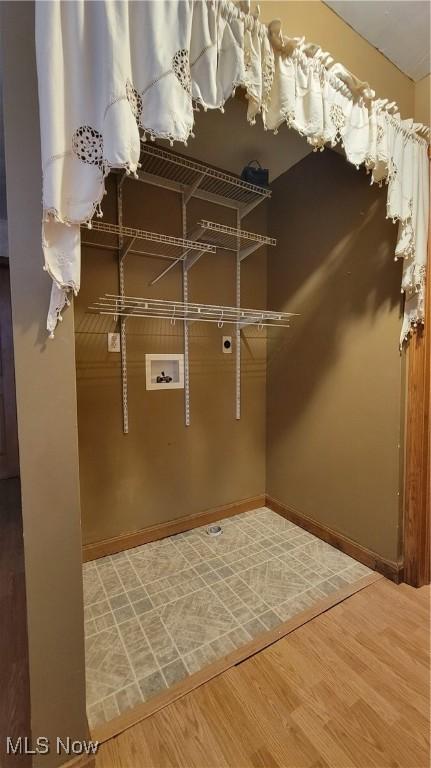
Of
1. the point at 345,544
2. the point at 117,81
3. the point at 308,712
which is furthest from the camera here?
the point at 345,544

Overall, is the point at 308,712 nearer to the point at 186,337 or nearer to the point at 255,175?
the point at 186,337

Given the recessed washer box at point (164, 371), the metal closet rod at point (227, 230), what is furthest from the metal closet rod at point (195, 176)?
the recessed washer box at point (164, 371)

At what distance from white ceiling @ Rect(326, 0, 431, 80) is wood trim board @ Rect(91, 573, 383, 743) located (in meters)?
2.54

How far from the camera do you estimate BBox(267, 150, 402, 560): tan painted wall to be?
1.74 m

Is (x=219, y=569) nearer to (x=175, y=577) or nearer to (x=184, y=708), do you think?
(x=175, y=577)

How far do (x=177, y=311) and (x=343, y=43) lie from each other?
4.51 feet

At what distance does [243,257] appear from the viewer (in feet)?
7.59

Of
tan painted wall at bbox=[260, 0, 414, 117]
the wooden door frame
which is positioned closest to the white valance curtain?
tan painted wall at bbox=[260, 0, 414, 117]

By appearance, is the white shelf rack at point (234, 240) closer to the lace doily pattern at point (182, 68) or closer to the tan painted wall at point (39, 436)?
the lace doily pattern at point (182, 68)

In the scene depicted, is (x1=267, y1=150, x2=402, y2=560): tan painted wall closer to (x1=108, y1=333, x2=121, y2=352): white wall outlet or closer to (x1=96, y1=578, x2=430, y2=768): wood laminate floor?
(x1=96, y1=578, x2=430, y2=768): wood laminate floor

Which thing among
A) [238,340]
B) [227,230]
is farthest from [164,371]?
[227,230]

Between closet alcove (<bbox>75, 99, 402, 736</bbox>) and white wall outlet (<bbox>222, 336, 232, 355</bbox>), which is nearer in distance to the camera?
closet alcove (<bbox>75, 99, 402, 736</bbox>)

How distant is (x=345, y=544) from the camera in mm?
1957

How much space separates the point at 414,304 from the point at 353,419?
28.2 inches
